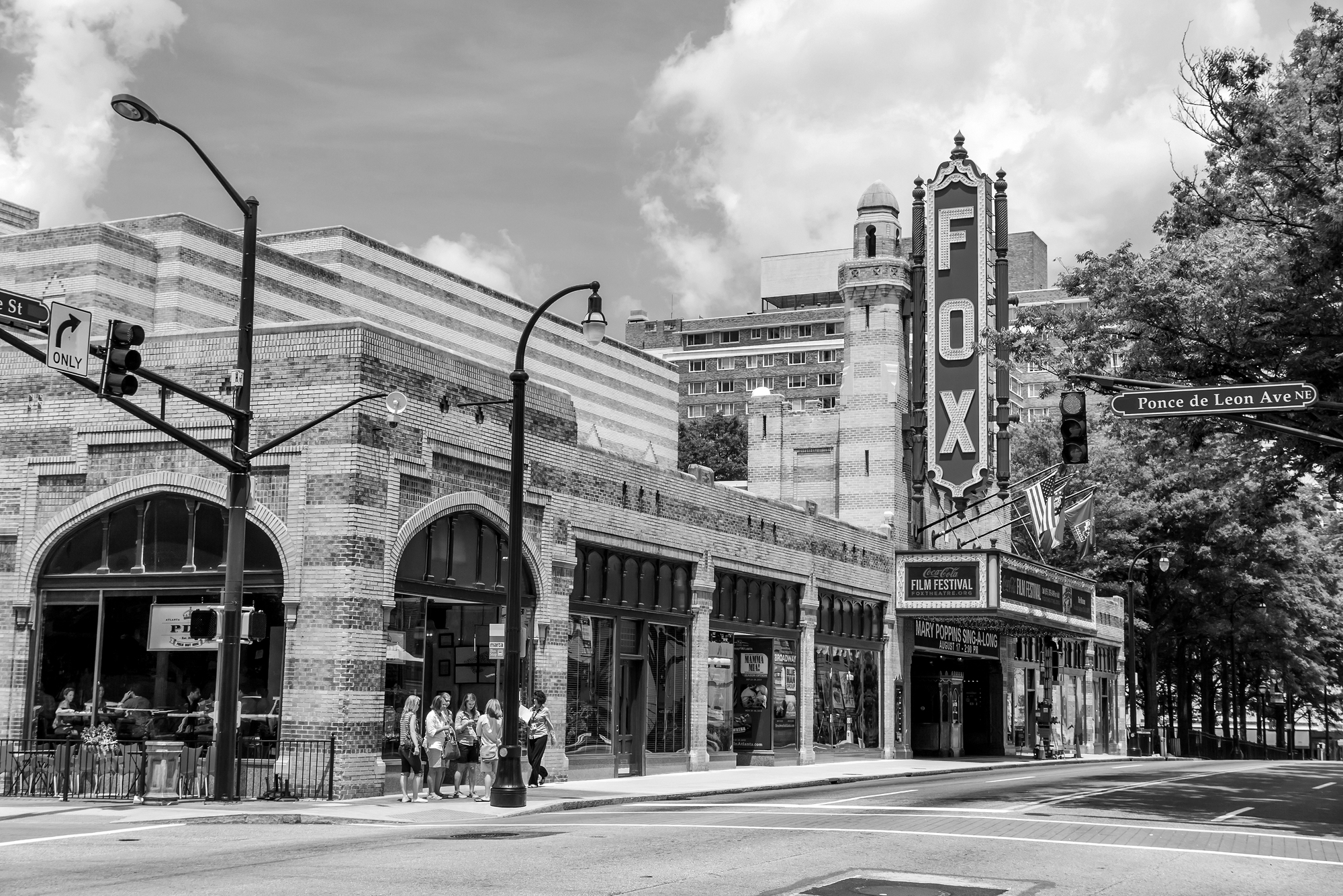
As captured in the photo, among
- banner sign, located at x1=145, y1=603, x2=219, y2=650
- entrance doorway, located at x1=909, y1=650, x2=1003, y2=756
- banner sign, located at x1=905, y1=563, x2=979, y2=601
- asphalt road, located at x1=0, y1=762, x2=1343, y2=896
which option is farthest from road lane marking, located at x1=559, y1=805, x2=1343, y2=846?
entrance doorway, located at x1=909, y1=650, x2=1003, y2=756

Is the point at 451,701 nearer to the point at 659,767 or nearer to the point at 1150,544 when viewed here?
the point at 659,767

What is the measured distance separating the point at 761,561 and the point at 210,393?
54.7 ft

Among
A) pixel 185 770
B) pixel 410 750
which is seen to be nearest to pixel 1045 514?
pixel 410 750

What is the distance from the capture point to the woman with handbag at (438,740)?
2361 cm

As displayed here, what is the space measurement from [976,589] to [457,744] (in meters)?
22.8

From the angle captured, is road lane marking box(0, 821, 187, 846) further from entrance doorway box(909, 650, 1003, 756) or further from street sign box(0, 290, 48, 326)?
entrance doorway box(909, 650, 1003, 756)

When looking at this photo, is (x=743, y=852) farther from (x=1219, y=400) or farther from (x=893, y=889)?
(x=1219, y=400)

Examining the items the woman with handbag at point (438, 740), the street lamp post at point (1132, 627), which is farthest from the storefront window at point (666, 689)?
the street lamp post at point (1132, 627)

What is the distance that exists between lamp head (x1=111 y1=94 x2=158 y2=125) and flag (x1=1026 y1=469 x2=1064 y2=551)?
111 feet

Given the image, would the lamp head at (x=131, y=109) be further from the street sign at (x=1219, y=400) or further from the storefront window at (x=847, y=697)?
the storefront window at (x=847, y=697)

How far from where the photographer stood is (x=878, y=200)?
48375mm

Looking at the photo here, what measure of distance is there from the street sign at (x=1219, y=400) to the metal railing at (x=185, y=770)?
45.1 ft

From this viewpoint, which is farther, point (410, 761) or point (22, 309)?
point (410, 761)

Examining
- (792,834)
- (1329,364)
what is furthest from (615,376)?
(792,834)
